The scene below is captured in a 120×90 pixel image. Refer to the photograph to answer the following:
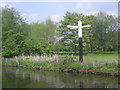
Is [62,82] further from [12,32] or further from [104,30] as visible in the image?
[104,30]

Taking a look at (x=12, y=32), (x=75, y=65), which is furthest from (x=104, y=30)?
(x=75, y=65)

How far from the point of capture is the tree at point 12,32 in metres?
19.5

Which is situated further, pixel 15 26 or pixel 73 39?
pixel 73 39

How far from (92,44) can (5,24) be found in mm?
16485

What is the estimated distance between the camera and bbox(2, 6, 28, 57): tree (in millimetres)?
19516

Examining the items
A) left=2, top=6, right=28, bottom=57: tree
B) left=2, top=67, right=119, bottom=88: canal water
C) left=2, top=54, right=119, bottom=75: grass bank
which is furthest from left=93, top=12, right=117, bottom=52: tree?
left=2, top=67, right=119, bottom=88: canal water

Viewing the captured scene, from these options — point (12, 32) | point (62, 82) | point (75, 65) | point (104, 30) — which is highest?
point (104, 30)

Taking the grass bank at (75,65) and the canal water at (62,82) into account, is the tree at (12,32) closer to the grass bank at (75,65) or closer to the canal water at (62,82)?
the grass bank at (75,65)

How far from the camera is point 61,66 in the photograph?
38.1ft

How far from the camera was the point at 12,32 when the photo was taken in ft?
68.1

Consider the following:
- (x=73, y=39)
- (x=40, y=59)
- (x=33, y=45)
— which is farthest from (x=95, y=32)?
(x=40, y=59)

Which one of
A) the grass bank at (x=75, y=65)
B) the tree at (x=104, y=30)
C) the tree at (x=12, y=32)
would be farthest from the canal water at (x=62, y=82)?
the tree at (x=104, y=30)

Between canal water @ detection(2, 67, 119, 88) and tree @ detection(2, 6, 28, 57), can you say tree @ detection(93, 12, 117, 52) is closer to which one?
tree @ detection(2, 6, 28, 57)

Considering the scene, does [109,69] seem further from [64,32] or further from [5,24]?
[64,32]
